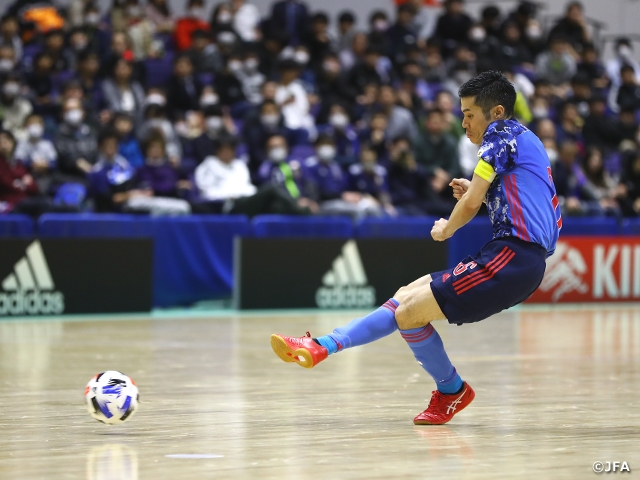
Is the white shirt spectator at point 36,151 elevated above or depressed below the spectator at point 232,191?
above

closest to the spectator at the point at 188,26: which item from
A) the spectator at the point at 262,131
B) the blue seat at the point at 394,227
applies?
the spectator at the point at 262,131

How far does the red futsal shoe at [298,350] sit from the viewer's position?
5.31 metres

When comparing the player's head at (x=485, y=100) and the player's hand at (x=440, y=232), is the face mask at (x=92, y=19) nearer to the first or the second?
the player's head at (x=485, y=100)

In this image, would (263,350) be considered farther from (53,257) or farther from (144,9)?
(144,9)

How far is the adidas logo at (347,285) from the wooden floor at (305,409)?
10.1 feet

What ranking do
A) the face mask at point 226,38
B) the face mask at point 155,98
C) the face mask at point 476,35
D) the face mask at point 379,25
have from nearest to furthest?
the face mask at point 155,98, the face mask at point 226,38, the face mask at point 379,25, the face mask at point 476,35

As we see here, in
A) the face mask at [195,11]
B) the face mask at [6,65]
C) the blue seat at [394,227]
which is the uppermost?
the face mask at [195,11]

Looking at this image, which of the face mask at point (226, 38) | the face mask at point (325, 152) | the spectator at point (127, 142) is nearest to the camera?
the spectator at point (127, 142)

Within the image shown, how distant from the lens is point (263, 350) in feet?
31.1

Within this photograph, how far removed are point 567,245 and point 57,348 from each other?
8.36 m

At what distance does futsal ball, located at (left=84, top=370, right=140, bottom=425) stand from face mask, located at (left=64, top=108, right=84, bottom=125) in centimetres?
980

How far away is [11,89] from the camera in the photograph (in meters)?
15.0

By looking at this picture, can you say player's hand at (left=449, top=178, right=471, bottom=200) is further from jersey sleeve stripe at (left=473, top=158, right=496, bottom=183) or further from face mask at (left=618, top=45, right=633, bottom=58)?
face mask at (left=618, top=45, right=633, bottom=58)

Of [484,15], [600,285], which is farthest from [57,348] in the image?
[484,15]
